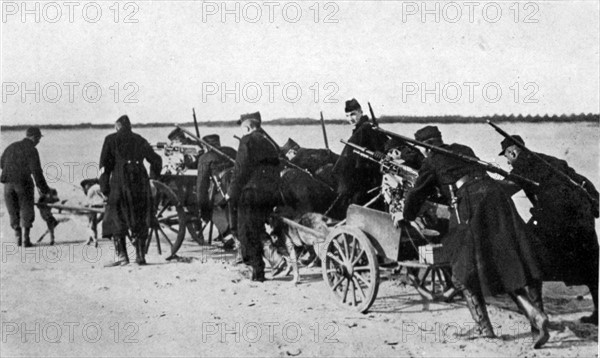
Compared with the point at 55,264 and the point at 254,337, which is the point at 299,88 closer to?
the point at 254,337

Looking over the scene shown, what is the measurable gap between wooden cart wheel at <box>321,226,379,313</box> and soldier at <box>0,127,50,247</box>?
3.16 m

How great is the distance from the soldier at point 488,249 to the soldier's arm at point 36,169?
419 cm

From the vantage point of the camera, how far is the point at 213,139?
6867 millimetres

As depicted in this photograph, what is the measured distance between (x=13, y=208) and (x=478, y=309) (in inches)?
195

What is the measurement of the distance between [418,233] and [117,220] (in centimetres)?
336

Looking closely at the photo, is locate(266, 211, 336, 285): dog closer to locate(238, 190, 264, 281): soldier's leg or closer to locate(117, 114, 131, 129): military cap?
locate(238, 190, 264, 281): soldier's leg

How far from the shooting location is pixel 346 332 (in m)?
4.77

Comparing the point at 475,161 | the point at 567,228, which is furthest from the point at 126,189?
the point at 567,228

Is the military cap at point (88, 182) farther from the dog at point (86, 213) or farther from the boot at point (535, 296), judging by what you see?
the boot at point (535, 296)

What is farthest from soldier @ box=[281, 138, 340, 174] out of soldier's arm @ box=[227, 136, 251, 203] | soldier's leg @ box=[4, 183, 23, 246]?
soldier's leg @ box=[4, 183, 23, 246]

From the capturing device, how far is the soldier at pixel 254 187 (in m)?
5.95

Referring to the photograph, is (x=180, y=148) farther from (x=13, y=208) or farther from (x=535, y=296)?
(x=535, y=296)

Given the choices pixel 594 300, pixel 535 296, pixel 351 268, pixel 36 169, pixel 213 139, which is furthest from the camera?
pixel 213 139

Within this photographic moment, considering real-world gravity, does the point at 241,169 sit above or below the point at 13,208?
above
